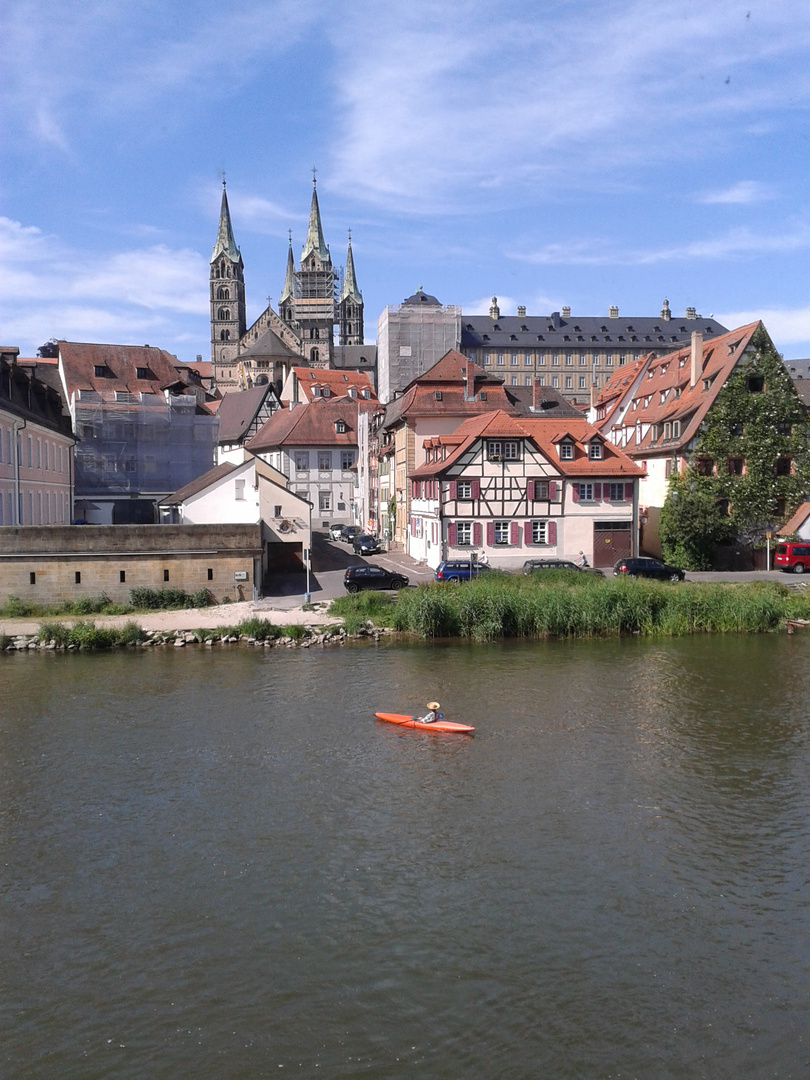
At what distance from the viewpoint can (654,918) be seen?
13227mm

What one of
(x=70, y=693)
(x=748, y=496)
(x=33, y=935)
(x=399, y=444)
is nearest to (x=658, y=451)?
(x=748, y=496)

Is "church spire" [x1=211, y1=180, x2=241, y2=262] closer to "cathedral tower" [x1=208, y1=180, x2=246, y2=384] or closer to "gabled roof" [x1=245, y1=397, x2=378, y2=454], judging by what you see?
"cathedral tower" [x1=208, y1=180, x2=246, y2=384]

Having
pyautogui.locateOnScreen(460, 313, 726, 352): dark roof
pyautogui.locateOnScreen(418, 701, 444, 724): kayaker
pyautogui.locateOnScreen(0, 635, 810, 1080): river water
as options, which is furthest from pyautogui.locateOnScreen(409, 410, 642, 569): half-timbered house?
pyautogui.locateOnScreen(460, 313, 726, 352): dark roof

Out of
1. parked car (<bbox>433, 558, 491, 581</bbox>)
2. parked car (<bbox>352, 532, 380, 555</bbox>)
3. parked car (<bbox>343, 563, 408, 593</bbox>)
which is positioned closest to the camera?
parked car (<bbox>433, 558, 491, 581</bbox>)

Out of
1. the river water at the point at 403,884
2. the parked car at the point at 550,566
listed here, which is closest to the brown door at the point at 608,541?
the parked car at the point at 550,566

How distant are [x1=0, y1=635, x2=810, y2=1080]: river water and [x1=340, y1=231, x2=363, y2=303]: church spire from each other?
13297 cm

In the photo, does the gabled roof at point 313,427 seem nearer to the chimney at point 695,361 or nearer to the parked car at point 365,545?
the parked car at point 365,545

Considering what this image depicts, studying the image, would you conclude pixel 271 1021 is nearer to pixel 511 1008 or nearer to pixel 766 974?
pixel 511 1008

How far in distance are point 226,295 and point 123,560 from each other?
362ft

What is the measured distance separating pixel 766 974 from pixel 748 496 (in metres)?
34.2

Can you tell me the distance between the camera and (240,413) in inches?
3118

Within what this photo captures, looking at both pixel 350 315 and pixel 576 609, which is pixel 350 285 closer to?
pixel 350 315

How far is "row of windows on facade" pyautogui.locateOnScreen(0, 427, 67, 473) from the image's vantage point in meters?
37.2

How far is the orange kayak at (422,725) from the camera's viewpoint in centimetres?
2127
